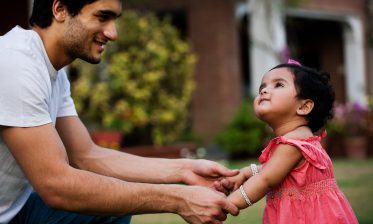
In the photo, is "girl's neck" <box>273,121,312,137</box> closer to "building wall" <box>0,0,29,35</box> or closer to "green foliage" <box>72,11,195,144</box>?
"green foliage" <box>72,11,195,144</box>

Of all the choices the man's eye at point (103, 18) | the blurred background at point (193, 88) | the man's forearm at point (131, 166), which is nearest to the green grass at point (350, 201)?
the blurred background at point (193, 88)

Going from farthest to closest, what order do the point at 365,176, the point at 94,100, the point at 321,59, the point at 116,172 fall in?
the point at 321,59 < the point at 94,100 < the point at 365,176 < the point at 116,172

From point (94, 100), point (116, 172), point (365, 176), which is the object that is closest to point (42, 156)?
point (116, 172)

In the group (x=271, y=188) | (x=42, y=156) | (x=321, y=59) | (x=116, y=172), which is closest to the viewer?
(x=42, y=156)

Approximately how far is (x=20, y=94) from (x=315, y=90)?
1446mm

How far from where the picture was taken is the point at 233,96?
15883 millimetres

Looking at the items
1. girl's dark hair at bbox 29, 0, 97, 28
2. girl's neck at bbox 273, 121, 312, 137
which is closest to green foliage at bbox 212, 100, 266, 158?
girl's neck at bbox 273, 121, 312, 137

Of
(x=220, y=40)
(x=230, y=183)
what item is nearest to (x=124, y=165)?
(x=230, y=183)

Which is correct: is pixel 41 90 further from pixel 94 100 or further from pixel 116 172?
pixel 94 100

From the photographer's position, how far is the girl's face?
11.5 ft

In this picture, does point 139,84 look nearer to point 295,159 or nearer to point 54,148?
point 295,159

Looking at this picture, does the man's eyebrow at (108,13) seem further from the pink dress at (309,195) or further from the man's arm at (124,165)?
the pink dress at (309,195)

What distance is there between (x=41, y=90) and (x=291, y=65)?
129cm

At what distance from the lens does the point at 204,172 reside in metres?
3.77
